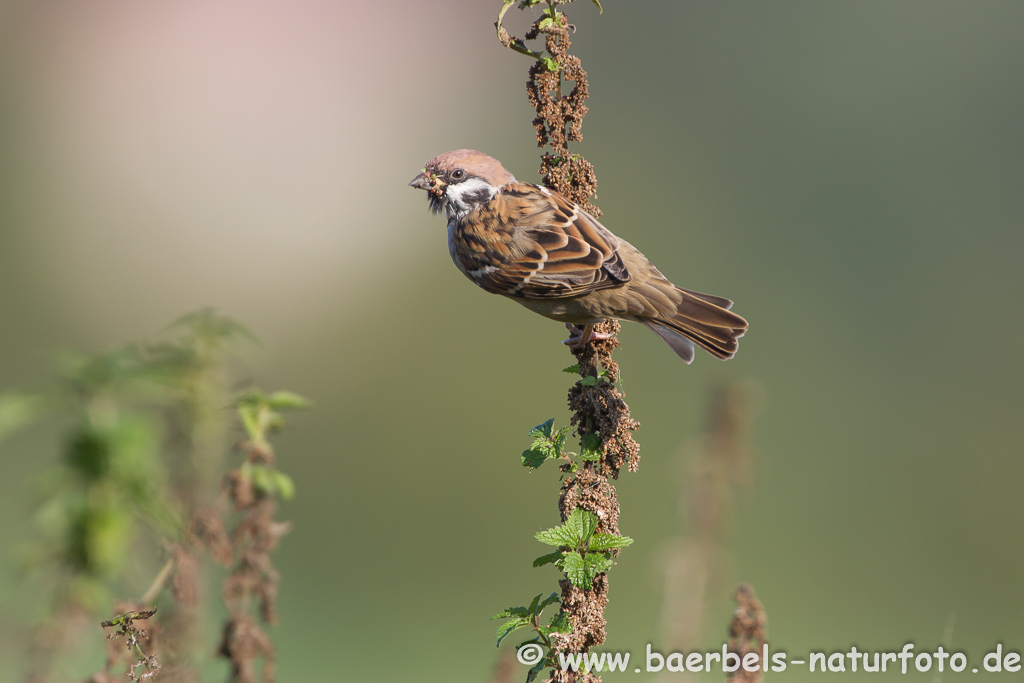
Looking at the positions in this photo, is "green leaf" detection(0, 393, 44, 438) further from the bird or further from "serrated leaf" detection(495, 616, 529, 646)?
the bird

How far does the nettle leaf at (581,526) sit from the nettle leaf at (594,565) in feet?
0.16

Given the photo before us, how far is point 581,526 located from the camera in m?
2.37

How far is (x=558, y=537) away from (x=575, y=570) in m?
0.10

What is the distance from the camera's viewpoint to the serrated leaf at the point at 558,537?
233 cm

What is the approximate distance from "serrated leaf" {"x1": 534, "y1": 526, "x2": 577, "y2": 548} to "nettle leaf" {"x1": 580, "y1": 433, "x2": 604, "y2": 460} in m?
0.25

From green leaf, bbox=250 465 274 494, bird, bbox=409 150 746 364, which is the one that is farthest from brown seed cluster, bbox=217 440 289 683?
bird, bbox=409 150 746 364

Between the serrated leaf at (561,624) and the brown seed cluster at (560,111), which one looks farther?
the brown seed cluster at (560,111)

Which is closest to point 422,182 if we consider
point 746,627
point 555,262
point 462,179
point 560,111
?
point 462,179

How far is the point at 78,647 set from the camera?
6.91ft

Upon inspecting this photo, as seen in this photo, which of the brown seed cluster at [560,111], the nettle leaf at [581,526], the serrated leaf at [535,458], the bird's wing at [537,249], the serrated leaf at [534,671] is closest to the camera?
the serrated leaf at [534,671]

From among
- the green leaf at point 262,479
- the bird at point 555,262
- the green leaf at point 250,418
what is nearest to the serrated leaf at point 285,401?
the green leaf at point 250,418

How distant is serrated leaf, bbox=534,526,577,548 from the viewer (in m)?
2.33

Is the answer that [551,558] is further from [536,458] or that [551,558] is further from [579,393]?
[579,393]

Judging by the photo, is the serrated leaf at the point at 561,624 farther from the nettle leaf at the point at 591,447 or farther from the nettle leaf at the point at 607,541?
the nettle leaf at the point at 591,447
